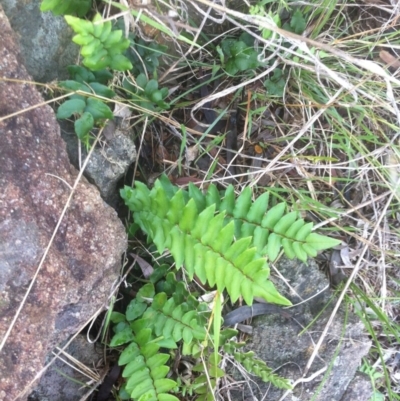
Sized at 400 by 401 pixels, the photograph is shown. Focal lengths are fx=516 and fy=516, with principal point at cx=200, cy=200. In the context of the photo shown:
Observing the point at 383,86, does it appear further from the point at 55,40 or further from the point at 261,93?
the point at 55,40

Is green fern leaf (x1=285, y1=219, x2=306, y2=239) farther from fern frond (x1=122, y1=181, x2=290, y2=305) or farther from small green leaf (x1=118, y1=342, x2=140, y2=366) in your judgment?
small green leaf (x1=118, y1=342, x2=140, y2=366)

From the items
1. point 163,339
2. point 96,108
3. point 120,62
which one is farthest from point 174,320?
point 120,62

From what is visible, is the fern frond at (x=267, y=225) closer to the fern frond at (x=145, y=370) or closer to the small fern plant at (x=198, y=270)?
the small fern plant at (x=198, y=270)

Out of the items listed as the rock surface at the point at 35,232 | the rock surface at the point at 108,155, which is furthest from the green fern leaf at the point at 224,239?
the rock surface at the point at 108,155

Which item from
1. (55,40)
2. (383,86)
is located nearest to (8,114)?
(55,40)

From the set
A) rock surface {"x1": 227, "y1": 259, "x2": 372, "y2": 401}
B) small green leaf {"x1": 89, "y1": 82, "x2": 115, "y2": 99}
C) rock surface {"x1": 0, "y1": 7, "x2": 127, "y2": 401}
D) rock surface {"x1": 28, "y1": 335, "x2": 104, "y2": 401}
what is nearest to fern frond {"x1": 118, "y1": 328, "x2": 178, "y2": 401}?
rock surface {"x1": 28, "y1": 335, "x2": 104, "y2": 401}

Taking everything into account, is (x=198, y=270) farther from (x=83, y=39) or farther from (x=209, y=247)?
(x=83, y=39)

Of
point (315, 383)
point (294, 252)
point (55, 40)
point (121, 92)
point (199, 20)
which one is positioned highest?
point (199, 20)
